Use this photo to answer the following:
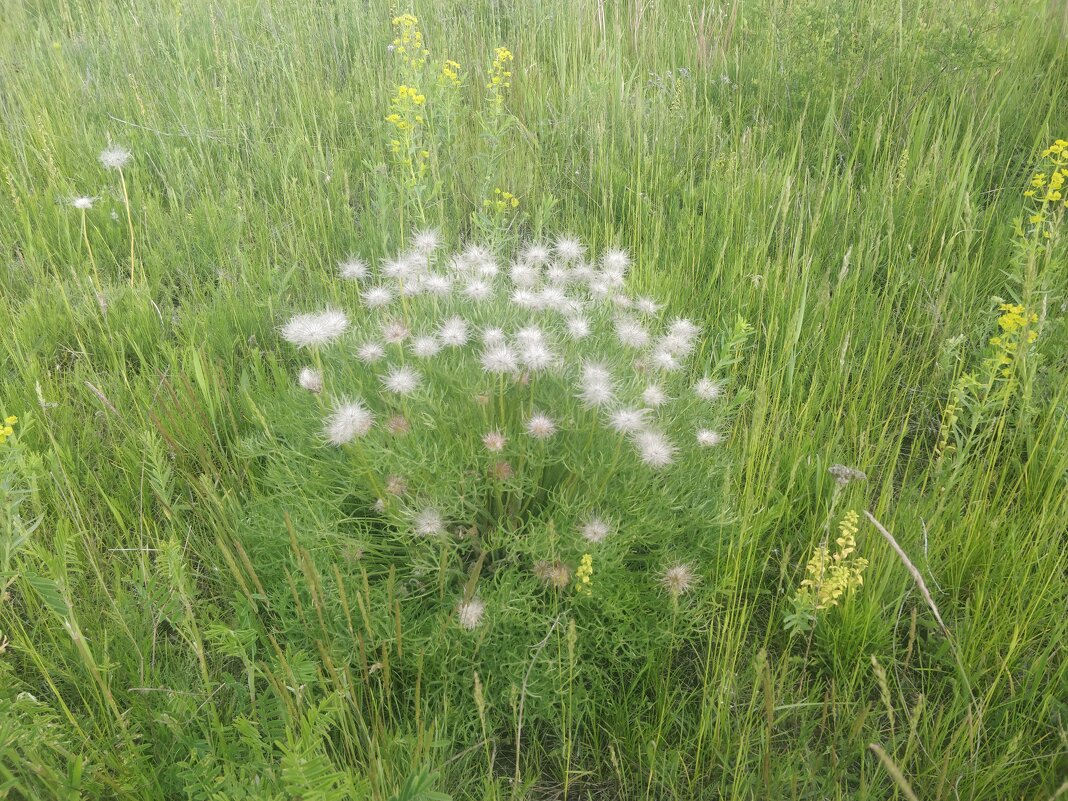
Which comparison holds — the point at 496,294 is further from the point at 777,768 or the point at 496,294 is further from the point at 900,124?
the point at 900,124

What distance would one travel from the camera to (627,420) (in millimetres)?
1629

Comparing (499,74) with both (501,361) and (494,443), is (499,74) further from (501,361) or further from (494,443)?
(494,443)

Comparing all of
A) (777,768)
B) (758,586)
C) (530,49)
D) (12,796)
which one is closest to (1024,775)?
(777,768)

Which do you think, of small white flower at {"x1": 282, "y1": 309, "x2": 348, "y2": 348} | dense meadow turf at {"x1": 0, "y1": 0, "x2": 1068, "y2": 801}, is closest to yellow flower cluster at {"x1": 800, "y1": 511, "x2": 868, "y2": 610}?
dense meadow turf at {"x1": 0, "y1": 0, "x2": 1068, "y2": 801}

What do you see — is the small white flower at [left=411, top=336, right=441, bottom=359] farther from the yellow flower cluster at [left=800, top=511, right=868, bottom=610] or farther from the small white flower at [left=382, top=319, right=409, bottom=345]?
the yellow flower cluster at [left=800, top=511, right=868, bottom=610]

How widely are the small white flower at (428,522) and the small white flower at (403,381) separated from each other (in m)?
0.28

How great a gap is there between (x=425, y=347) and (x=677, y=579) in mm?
807

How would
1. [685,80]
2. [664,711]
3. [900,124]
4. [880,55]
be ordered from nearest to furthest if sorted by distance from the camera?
1. [664,711]
2. [900,124]
3. [880,55]
4. [685,80]

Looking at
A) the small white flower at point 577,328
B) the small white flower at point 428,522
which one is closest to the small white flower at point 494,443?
the small white flower at point 428,522

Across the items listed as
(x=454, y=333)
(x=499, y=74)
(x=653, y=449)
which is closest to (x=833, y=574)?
(x=653, y=449)

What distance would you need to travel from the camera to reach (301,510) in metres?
1.80

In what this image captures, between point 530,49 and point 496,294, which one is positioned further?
point 530,49

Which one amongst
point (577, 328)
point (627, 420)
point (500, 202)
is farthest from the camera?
point (500, 202)

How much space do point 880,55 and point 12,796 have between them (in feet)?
14.3
